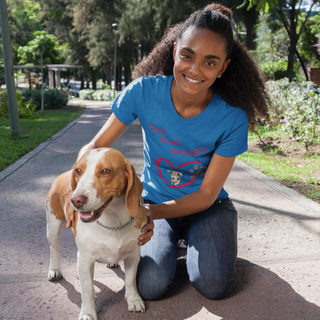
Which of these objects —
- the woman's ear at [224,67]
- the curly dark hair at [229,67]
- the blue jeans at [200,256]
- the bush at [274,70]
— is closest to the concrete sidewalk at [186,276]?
the blue jeans at [200,256]

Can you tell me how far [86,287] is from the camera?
2217 millimetres

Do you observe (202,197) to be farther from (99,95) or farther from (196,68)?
(99,95)

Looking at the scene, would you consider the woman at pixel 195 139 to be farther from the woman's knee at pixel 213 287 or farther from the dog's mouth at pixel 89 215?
the dog's mouth at pixel 89 215

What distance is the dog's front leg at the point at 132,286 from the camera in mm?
2383

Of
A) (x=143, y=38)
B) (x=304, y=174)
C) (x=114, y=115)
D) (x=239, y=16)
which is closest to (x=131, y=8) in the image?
(x=143, y=38)

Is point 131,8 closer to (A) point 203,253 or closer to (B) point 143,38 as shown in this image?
(B) point 143,38

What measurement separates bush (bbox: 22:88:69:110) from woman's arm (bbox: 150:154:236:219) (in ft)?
57.5

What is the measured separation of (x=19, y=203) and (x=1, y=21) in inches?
262

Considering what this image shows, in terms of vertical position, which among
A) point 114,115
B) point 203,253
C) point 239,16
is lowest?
point 203,253

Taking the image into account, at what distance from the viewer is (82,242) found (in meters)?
2.14

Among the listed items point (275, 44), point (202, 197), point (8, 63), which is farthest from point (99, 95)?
point (202, 197)

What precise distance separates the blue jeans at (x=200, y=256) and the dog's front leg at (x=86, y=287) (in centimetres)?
42

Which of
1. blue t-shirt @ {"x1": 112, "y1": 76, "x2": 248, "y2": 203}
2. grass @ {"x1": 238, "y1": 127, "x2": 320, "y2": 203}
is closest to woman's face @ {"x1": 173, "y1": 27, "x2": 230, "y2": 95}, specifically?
blue t-shirt @ {"x1": 112, "y1": 76, "x2": 248, "y2": 203}

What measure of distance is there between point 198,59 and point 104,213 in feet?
4.19
